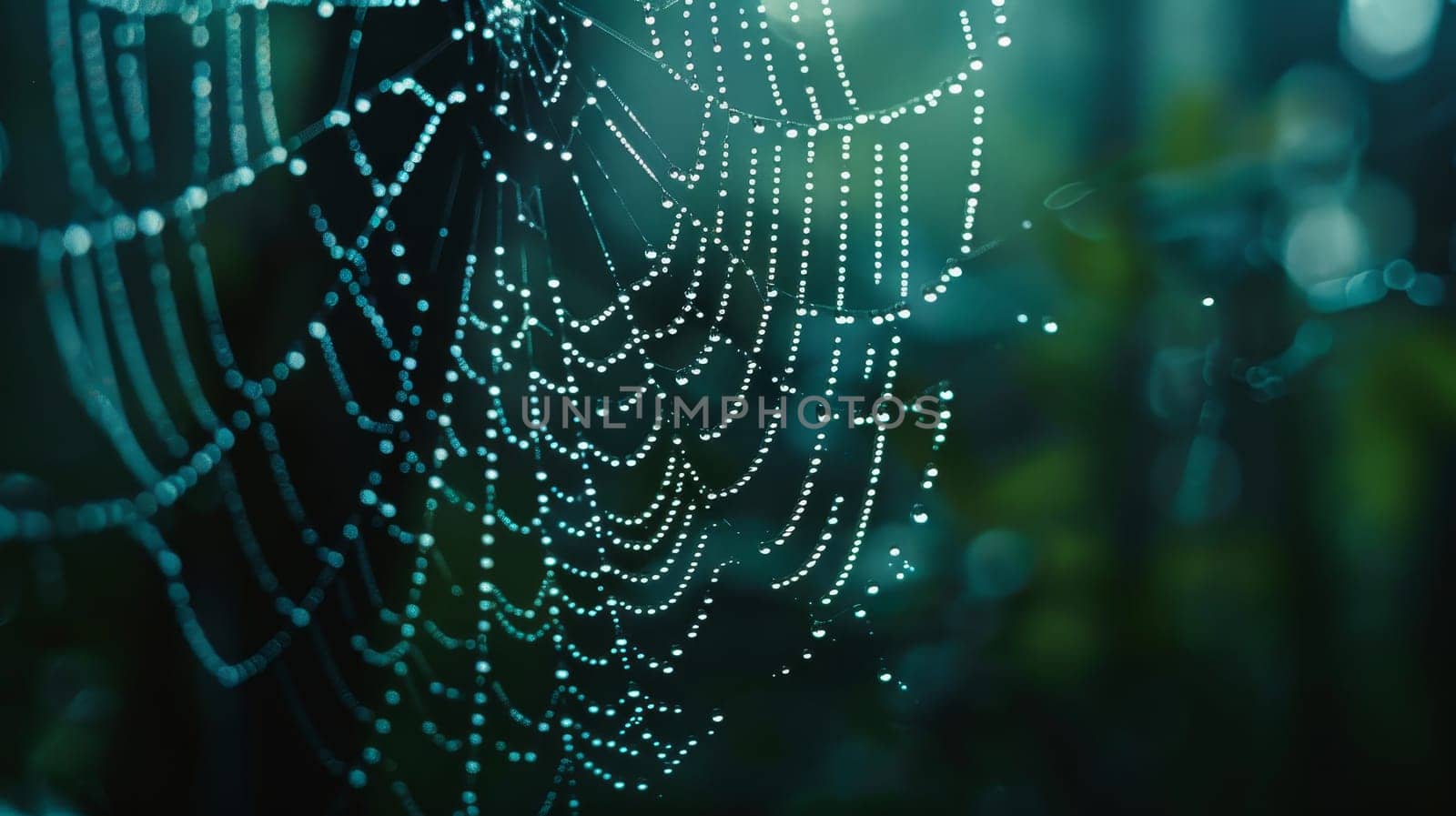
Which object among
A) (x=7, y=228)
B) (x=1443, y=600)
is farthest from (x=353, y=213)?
(x=1443, y=600)

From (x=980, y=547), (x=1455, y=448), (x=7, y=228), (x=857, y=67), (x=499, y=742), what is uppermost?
(x=857, y=67)

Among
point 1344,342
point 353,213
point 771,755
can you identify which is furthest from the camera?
point 771,755

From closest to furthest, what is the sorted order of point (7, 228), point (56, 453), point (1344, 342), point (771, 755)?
1. point (7, 228)
2. point (56, 453)
3. point (1344, 342)
4. point (771, 755)

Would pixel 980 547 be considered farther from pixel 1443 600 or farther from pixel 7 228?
pixel 7 228

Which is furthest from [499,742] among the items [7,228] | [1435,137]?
[1435,137]

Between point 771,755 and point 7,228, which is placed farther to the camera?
point 771,755

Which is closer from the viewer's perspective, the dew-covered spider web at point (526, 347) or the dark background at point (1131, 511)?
the dew-covered spider web at point (526, 347)

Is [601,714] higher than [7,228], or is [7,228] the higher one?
[7,228]

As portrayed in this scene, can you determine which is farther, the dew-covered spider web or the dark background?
the dark background
